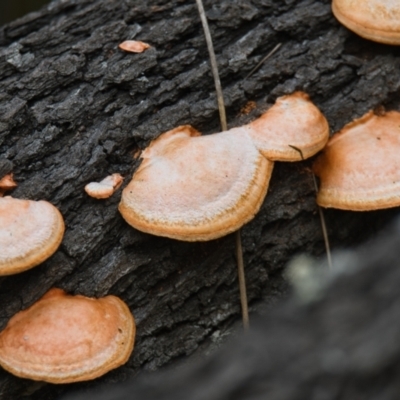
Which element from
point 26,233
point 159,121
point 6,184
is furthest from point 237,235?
point 6,184

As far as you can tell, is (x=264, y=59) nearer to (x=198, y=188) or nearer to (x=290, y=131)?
(x=290, y=131)

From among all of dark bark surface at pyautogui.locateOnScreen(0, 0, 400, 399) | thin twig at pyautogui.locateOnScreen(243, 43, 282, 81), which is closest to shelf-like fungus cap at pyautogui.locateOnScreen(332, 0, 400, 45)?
dark bark surface at pyautogui.locateOnScreen(0, 0, 400, 399)

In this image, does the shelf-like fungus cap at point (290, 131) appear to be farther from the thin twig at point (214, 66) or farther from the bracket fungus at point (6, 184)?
the bracket fungus at point (6, 184)

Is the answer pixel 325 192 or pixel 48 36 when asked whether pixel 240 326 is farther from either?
pixel 48 36

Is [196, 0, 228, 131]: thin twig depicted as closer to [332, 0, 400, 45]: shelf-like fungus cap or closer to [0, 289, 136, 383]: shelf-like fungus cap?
[332, 0, 400, 45]: shelf-like fungus cap

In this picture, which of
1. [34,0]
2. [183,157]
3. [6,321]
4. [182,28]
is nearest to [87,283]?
[6,321]

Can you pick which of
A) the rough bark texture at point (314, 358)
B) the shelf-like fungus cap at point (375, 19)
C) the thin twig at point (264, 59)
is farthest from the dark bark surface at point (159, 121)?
the rough bark texture at point (314, 358)
